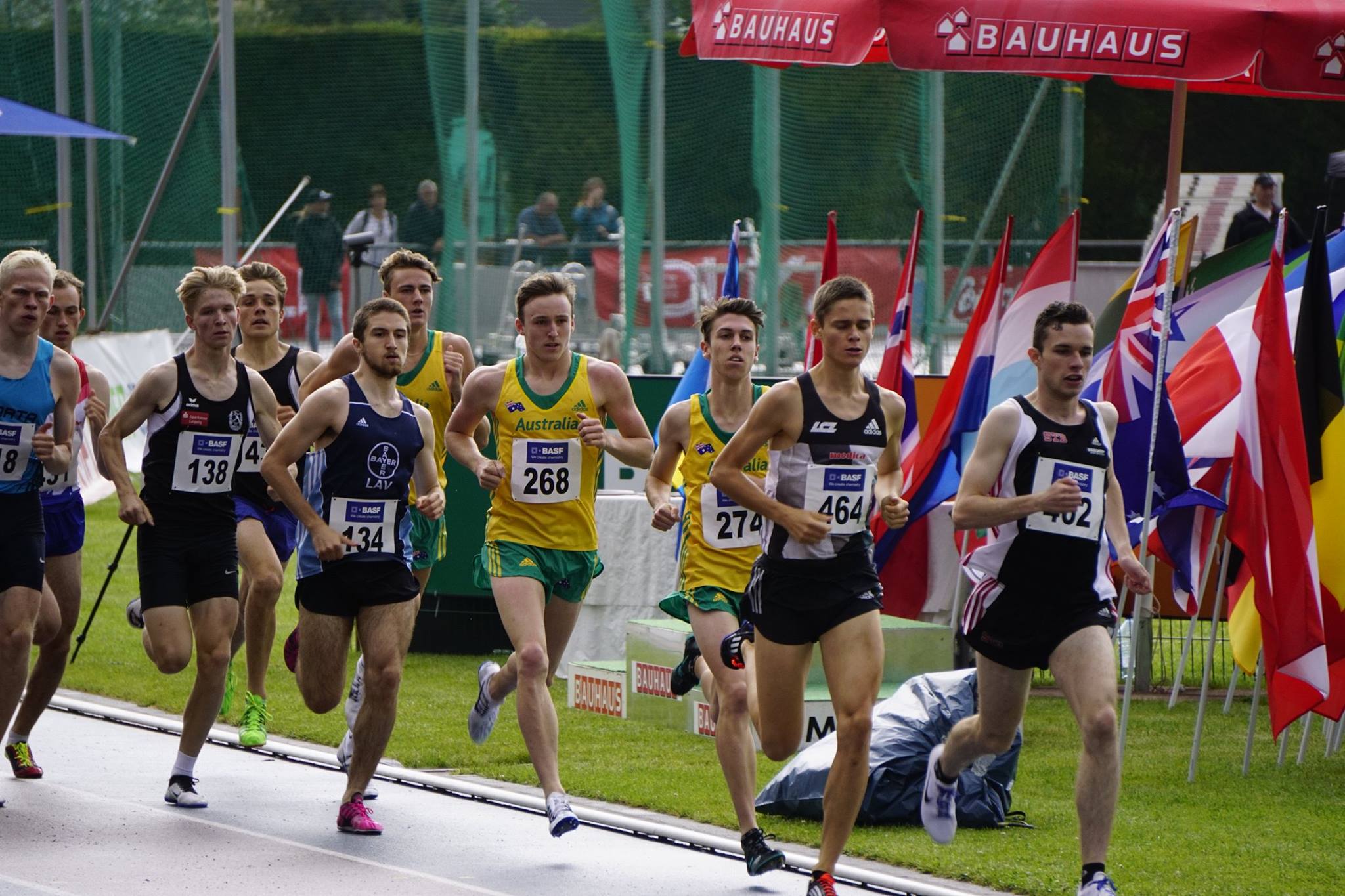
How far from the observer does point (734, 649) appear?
723 cm

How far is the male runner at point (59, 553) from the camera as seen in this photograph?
8.60 m

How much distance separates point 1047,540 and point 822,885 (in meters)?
1.41

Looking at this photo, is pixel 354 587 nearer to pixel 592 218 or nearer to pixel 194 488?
pixel 194 488

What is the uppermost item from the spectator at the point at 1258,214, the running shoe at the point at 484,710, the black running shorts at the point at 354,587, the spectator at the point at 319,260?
the spectator at the point at 1258,214

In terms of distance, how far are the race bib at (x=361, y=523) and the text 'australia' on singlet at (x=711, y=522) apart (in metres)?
1.22

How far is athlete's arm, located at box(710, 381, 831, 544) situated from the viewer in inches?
261

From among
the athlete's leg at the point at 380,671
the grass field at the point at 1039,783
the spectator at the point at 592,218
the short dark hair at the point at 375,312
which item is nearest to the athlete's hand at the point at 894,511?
the grass field at the point at 1039,783

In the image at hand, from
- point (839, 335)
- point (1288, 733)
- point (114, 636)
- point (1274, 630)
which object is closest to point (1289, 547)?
point (1274, 630)

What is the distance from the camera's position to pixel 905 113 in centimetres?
1555

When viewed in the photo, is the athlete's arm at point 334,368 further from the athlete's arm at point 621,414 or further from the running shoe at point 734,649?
the running shoe at point 734,649

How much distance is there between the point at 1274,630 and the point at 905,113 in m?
7.87

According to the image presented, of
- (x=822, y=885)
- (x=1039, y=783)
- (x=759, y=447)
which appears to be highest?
(x=759, y=447)

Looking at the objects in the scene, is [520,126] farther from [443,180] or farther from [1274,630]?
A: [1274,630]

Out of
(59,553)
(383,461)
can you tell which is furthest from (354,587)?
(59,553)
